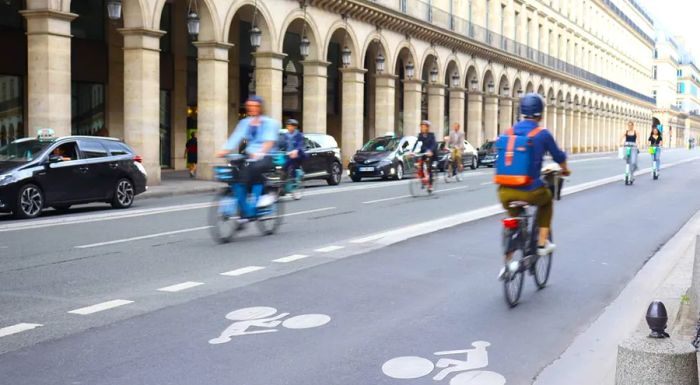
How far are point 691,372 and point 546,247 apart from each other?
12.6 feet

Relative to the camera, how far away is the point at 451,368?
5.29m

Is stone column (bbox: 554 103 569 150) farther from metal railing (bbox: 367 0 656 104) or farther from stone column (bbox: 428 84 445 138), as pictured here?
stone column (bbox: 428 84 445 138)

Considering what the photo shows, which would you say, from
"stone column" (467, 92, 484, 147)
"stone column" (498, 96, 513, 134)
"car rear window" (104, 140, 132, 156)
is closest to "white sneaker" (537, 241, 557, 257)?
"car rear window" (104, 140, 132, 156)

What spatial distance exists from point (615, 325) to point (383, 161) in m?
22.4

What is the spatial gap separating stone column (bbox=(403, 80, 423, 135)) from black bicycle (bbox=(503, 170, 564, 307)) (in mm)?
33853

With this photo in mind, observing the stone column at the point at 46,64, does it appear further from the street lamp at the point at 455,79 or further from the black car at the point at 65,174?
the street lamp at the point at 455,79

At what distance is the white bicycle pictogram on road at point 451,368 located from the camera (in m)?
5.06

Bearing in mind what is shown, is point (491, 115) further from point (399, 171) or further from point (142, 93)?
point (142, 93)

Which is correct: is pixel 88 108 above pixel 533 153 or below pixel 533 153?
above

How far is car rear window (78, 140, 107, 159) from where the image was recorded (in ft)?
54.4

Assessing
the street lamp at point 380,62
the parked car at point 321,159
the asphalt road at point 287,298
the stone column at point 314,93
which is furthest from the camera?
the street lamp at point 380,62

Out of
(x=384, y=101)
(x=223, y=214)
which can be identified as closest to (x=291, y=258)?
(x=223, y=214)

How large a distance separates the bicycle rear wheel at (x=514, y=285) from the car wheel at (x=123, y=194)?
37.7 ft

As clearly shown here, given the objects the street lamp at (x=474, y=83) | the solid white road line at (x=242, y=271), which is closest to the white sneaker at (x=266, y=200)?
the solid white road line at (x=242, y=271)
